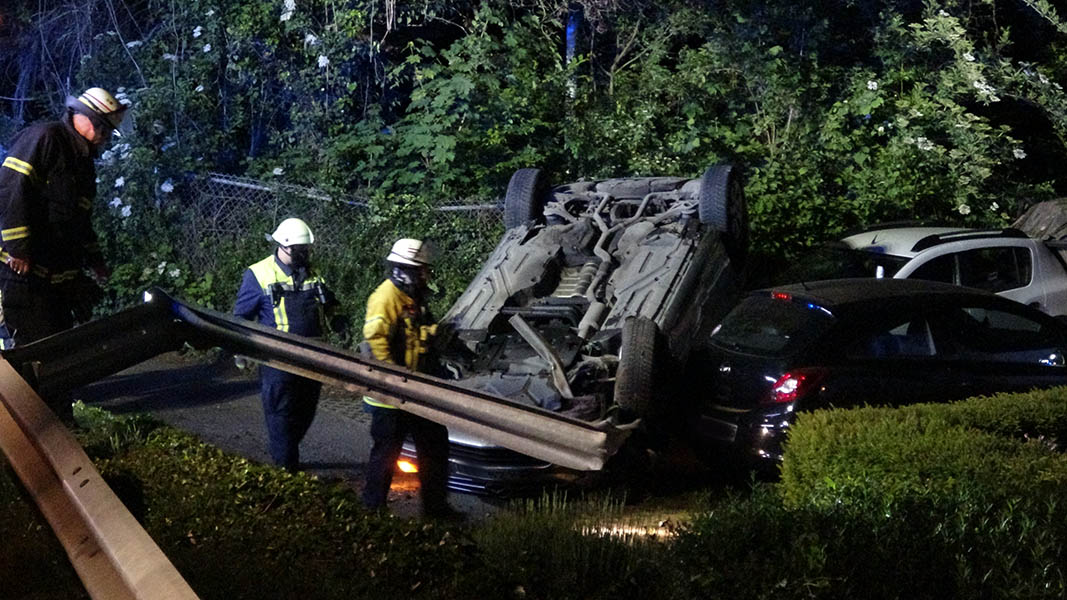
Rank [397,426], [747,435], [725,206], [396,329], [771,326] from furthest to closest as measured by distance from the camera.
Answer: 1. [725,206]
2. [771,326]
3. [747,435]
4. [396,329]
5. [397,426]

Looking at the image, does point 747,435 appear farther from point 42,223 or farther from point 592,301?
point 42,223

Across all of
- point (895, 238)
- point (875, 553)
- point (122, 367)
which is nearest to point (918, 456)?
point (875, 553)

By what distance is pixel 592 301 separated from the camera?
27.9 feet

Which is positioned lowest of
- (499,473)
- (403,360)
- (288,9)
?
(499,473)

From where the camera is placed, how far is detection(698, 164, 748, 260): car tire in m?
9.20

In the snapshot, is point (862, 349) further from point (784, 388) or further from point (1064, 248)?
point (1064, 248)

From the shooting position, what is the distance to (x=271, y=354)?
4777 mm

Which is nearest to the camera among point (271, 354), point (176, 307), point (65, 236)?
point (271, 354)

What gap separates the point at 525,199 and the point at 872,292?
3.20m

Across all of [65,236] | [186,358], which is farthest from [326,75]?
[65,236]

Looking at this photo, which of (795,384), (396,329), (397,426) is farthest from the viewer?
(795,384)

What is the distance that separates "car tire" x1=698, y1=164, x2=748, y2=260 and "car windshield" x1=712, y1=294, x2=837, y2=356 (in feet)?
3.26

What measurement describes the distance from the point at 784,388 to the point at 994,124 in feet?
35.2

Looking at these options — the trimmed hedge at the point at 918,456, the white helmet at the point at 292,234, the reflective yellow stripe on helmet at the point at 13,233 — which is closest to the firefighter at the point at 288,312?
the white helmet at the point at 292,234
